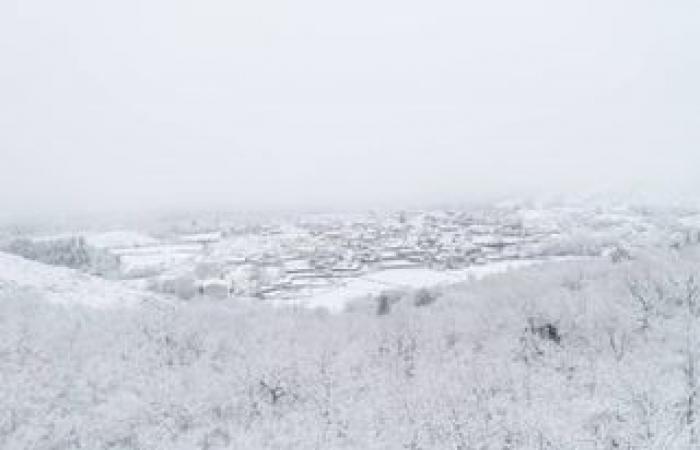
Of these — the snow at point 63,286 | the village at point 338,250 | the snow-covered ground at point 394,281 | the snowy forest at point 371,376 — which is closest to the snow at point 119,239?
the village at point 338,250

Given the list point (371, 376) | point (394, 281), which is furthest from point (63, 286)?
point (371, 376)

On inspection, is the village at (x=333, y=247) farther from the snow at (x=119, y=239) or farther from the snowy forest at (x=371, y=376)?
the snowy forest at (x=371, y=376)

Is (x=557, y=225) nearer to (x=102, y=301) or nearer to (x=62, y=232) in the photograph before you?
(x=102, y=301)

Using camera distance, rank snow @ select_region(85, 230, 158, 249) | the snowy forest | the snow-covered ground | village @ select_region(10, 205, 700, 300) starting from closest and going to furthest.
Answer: the snowy forest, the snow-covered ground, village @ select_region(10, 205, 700, 300), snow @ select_region(85, 230, 158, 249)

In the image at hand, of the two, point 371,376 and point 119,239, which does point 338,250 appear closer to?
point 119,239

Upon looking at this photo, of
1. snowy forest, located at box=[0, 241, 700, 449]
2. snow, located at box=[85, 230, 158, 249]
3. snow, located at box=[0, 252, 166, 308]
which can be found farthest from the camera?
snow, located at box=[85, 230, 158, 249]

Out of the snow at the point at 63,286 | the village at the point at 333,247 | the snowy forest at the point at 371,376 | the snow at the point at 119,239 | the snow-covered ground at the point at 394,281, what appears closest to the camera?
the snowy forest at the point at 371,376

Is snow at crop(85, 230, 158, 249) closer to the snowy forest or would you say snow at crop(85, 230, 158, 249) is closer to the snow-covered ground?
the snow-covered ground

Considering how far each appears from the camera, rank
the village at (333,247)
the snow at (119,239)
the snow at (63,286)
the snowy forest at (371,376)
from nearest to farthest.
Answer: the snowy forest at (371,376) → the snow at (63,286) → the village at (333,247) → the snow at (119,239)

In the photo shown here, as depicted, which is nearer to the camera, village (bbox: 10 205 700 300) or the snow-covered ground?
the snow-covered ground

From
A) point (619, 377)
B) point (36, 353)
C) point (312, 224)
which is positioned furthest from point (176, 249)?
point (619, 377)

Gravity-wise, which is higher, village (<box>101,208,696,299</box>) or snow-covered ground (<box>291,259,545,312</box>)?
village (<box>101,208,696,299</box>)

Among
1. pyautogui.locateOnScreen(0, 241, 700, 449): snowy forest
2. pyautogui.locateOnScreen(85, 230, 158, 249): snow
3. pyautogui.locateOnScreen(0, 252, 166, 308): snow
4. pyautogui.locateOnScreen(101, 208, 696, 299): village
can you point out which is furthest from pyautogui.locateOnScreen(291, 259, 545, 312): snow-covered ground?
pyautogui.locateOnScreen(85, 230, 158, 249): snow
